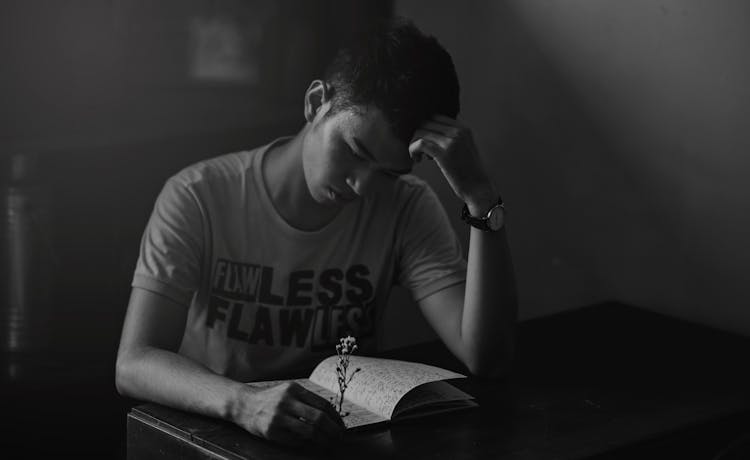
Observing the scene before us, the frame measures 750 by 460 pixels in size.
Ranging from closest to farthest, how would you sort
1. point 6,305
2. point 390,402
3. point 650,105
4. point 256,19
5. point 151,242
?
1. point 390,402
2. point 151,242
3. point 650,105
4. point 6,305
5. point 256,19

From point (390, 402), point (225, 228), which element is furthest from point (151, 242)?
point (390, 402)

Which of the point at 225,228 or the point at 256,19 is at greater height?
the point at 256,19

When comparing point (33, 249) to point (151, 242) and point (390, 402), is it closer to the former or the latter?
point (151, 242)

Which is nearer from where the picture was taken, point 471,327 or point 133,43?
point 471,327

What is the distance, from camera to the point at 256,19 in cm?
276

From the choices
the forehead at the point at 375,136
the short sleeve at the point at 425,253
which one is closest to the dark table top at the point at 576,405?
the short sleeve at the point at 425,253

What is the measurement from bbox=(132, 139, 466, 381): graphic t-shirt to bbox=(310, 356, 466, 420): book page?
0.57 feet

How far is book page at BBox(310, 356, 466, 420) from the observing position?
5.05 ft

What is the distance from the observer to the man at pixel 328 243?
5.65ft

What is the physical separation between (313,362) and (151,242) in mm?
386

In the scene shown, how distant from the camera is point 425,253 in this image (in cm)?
201

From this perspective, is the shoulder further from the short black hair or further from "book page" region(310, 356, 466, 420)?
"book page" region(310, 356, 466, 420)

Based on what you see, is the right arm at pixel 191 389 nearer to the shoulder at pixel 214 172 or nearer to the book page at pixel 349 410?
the book page at pixel 349 410

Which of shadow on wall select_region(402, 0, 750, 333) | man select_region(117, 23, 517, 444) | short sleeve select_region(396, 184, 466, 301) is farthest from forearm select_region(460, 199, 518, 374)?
shadow on wall select_region(402, 0, 750, 333)
